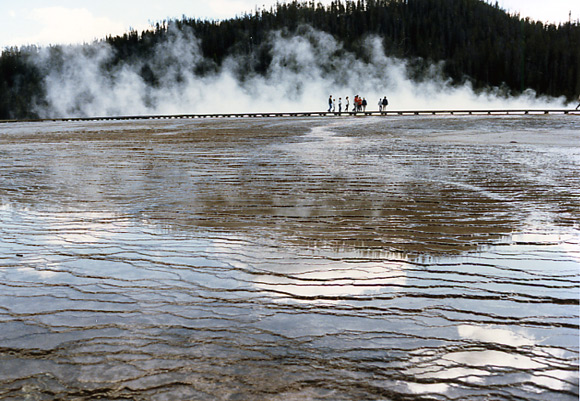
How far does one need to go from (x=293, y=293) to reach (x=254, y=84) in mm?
95200

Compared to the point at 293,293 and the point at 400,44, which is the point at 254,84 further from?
the point at 293,293

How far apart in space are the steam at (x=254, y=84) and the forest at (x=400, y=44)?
1470mm

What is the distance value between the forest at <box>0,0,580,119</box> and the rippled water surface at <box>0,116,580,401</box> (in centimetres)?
8982

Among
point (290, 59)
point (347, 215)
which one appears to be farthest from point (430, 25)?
point (347, 215)

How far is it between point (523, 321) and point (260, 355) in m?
1.30

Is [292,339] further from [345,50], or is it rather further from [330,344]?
[345,50]

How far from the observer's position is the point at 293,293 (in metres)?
3.24

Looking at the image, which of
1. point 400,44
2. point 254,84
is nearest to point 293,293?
point 254,84

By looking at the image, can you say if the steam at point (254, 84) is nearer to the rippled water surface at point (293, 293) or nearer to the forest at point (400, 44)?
the forest at point (400, 44)

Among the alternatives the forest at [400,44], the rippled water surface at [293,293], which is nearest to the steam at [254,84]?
the forest at [400,44]

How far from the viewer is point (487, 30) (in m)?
102

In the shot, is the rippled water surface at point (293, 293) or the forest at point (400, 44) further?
the forest at point (400, 44)

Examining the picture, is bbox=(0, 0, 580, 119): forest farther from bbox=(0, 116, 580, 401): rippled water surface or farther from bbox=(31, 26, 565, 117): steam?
bbox=(0, 116, 580, 401): rippled water surface

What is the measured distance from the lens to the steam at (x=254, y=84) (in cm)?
8731
